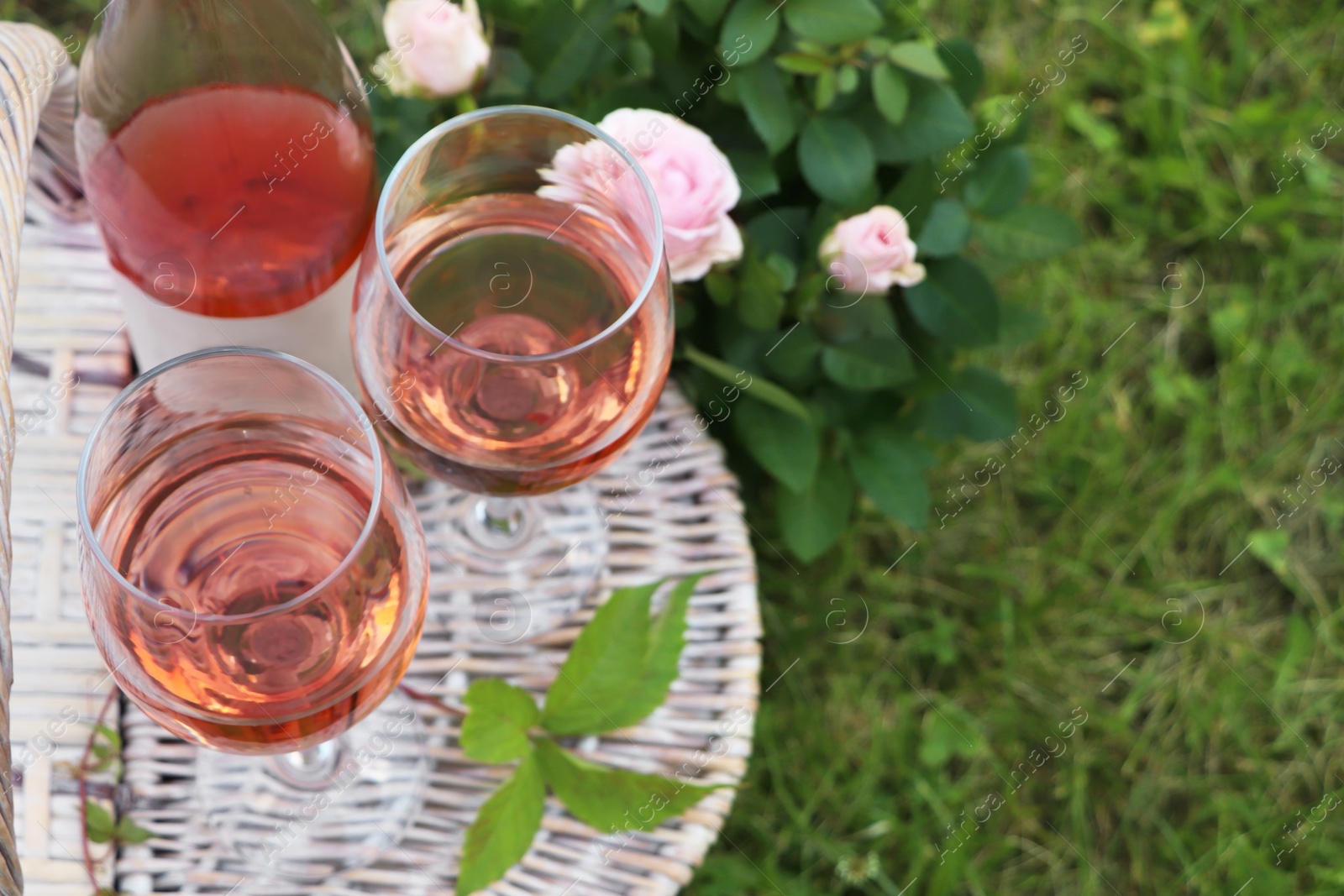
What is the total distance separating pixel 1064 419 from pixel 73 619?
43.3 inches

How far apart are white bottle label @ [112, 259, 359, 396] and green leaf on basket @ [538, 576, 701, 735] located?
0.81 feet

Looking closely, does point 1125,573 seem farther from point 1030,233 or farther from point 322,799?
point 322,799

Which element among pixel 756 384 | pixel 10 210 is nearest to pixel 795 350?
pixel 756 384

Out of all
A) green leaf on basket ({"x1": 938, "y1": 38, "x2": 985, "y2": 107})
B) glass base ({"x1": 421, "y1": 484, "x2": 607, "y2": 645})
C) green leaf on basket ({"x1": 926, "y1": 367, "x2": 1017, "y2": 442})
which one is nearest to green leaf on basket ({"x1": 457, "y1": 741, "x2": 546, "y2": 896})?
glass base ({"x1": 421, "y1": 484, "x2": 607, "y2": 645})

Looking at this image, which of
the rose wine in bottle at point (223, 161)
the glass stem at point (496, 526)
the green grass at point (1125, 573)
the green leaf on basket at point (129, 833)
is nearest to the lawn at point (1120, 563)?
the green grass at point (1125, 573)

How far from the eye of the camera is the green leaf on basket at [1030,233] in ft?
3.59

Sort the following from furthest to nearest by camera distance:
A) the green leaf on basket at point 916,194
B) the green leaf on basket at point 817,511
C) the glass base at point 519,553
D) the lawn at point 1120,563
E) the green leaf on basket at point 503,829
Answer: the lawn at point 1120,563 < the green leaf on basket at point 817,511 < the green leaf on basket at point 916,194 < the glass base at point 519,553 < the green leaf on basket at point 503,829

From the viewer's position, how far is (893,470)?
1112 mm

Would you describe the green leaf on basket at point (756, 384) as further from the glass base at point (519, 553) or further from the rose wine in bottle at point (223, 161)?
the rose wine in bottle at point (223, 161)

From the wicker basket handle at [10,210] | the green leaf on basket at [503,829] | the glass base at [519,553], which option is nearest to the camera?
the wicker basket handle at [10,210]

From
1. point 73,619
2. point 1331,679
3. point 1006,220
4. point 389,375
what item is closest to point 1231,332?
point 1331,679

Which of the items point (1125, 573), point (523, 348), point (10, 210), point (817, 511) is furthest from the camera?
point (1125, 573)

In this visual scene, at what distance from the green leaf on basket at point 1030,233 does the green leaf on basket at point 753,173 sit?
0.22 metres

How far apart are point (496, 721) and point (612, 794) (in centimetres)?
9
